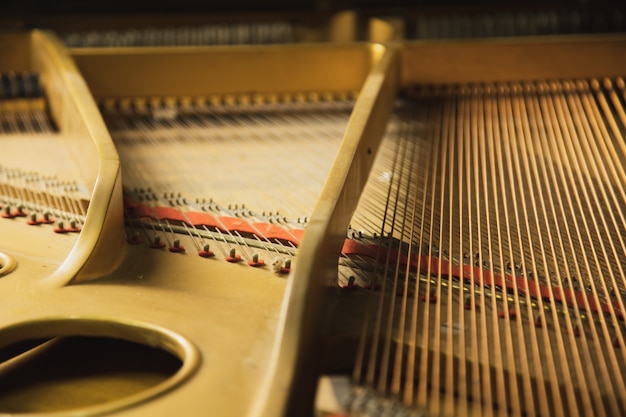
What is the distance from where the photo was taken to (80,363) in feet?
5.96

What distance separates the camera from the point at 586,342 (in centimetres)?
171

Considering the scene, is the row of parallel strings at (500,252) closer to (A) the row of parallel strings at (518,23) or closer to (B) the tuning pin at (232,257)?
(B) the tuning pin at (232,257)

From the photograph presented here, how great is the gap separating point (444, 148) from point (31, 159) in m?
1.57

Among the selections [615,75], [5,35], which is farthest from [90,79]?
[615,75]

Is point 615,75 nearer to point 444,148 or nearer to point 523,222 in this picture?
point 444,148

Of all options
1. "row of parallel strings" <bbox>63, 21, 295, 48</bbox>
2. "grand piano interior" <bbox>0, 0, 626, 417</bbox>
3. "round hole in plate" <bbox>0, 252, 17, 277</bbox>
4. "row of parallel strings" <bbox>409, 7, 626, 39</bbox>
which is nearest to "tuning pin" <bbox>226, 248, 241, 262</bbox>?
"grand piano interior" <bbox>0, 0, 626, 417</bbox>

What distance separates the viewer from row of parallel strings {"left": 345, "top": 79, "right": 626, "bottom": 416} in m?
1.55

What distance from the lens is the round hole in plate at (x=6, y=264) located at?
1974 mm

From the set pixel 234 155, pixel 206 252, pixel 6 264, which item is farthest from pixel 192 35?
pixel 6 264

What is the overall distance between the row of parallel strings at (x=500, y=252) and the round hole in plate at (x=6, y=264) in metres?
0.91

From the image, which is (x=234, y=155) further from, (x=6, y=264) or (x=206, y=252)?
(x=6, y=264)

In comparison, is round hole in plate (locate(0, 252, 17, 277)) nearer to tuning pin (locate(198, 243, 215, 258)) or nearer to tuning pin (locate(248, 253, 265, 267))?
tuning pin (locate(198, 243, 215, 258))

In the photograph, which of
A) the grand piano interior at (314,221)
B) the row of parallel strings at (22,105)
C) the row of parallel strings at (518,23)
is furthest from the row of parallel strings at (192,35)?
the row of parallel strings at (518,23)

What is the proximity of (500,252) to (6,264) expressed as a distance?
4.21ft
